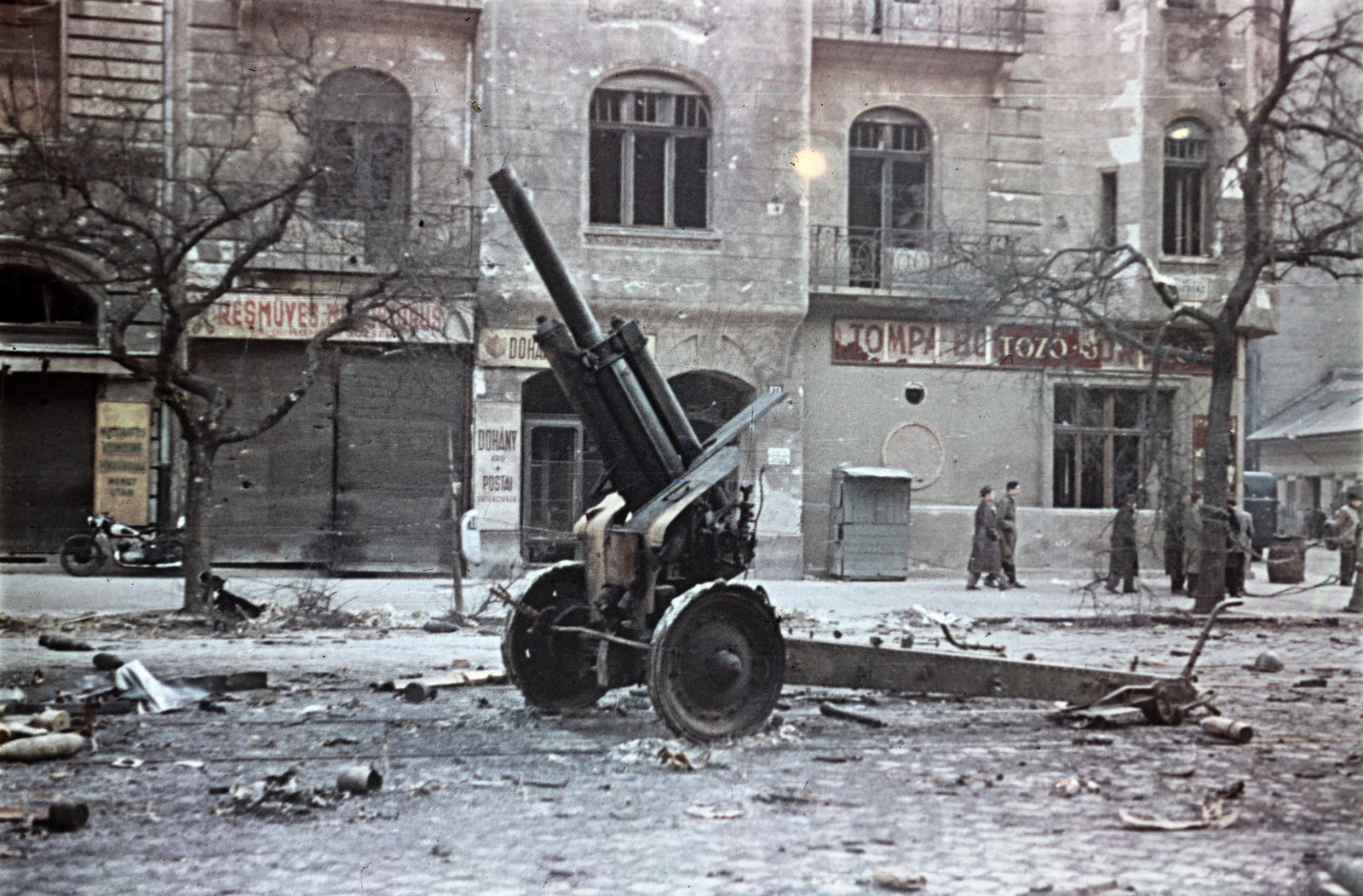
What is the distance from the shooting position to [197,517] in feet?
42.4

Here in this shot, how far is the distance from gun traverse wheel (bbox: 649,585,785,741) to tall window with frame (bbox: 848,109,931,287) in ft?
45.7

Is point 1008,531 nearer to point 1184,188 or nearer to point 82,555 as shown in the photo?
point 1184,188

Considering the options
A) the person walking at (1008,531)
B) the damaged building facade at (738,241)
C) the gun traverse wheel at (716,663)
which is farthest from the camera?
the person walking at (1008,531)

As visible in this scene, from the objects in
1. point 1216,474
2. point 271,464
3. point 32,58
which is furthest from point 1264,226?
point 32,58

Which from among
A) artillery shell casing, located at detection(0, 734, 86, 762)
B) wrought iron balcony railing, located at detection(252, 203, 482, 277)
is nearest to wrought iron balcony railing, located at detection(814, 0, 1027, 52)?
wrought iron balcony railing, located at detection(252, 203, 482, 277)

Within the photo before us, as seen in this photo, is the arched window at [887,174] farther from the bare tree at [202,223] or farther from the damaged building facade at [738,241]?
the bare tree at [202,223]

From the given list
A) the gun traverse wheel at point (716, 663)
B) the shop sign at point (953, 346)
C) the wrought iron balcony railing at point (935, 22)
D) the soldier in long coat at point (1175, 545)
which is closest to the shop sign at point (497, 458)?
the shop sign at point (953, 346)

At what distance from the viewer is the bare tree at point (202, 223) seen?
12.4m

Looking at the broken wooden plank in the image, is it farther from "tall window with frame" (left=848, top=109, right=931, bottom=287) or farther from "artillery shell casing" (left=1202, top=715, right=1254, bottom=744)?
"tall window with frame" (left=848, top=109, right=931, bottom=287)

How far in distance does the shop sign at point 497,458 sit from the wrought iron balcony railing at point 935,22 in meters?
7.94

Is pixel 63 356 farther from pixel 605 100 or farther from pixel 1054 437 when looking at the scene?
pixel 1054 437

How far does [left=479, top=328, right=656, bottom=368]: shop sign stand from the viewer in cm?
1880

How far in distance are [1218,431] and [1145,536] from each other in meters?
5.05

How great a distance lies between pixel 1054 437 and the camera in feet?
68.2
